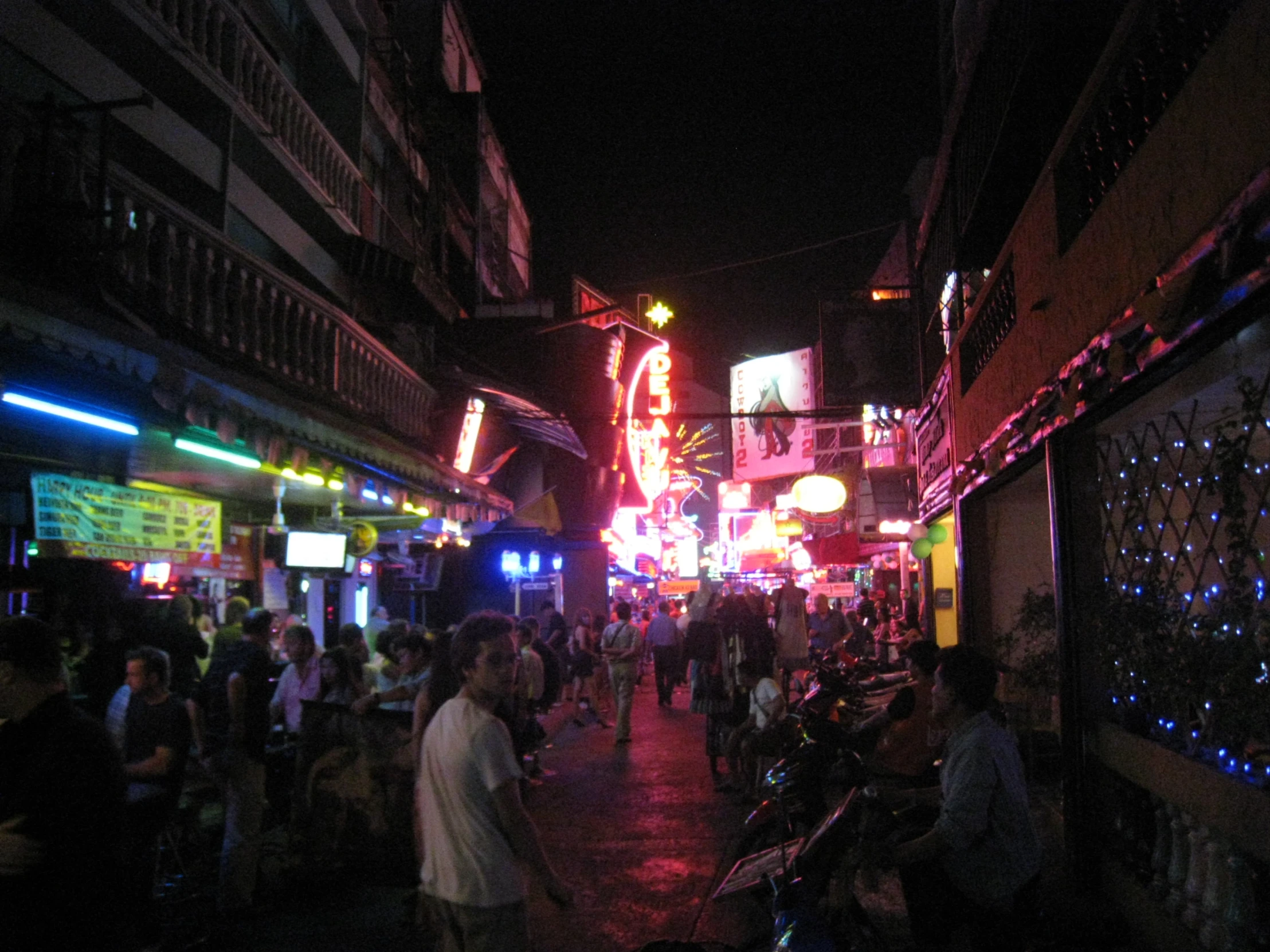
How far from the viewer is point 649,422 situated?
87.3ft

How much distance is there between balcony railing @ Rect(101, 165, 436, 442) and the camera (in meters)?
7.34

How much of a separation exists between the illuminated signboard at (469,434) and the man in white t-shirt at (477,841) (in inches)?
521

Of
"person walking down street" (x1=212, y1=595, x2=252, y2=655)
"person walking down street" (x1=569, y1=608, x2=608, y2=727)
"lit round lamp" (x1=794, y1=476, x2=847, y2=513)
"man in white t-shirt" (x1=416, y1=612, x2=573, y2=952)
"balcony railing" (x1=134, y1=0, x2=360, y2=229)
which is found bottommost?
"person walking down street" (x1=569, y1=608, x2=608, y2=727)

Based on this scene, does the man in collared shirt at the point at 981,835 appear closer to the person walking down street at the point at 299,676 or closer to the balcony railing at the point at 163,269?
the person walking down street at the point at 299,676

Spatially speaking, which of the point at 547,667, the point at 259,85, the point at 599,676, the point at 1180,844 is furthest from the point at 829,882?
the point at 599,676

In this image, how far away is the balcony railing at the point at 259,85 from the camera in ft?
31.7

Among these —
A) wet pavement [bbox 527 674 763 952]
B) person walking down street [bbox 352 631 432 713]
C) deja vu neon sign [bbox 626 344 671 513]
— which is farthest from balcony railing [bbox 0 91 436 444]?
deja vu neon sign [bbox 626 344 671 513]

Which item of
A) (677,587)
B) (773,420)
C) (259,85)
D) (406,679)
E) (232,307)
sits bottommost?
(406,679)

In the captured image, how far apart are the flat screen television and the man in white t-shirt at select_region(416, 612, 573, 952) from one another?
364 inches

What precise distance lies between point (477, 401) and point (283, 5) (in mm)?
6850

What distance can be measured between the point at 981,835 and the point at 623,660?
10.9m

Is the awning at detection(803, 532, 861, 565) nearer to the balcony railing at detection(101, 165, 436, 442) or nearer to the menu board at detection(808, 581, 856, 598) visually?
the menu board at detection(808, 581, 856, 598)

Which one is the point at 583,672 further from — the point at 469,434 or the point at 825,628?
the point at 825,628

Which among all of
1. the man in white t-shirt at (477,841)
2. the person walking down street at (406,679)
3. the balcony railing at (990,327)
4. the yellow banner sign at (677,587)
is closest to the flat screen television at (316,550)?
the person walking down street at (406,679)
